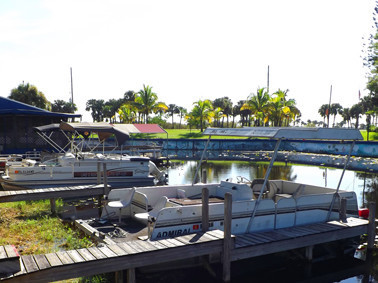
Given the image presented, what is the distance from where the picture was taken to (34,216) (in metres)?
13.6

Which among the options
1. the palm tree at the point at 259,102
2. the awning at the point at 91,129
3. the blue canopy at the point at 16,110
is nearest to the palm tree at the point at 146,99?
the palm tree at the point at 259,102

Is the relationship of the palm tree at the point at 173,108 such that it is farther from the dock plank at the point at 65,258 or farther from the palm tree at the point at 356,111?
the dock plank at the point at 65,258

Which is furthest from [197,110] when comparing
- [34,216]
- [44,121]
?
[34,216]

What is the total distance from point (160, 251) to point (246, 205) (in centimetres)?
332

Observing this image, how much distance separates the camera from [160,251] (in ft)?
25.1

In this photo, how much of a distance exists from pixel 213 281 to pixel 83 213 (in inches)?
303

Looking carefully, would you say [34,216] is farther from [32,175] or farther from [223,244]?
[223,244]

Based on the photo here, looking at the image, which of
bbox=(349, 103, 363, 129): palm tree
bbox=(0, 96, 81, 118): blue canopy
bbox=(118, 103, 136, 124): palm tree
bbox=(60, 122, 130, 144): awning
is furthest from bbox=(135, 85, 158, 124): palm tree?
bbox=(349, 103, 363, 129): palm tree

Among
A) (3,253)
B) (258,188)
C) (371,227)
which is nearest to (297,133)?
(258,188)

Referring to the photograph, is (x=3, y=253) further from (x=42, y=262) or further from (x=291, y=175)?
(x=291, y=175)

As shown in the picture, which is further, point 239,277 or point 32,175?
point 32,175

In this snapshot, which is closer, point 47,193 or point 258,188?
point 258,188

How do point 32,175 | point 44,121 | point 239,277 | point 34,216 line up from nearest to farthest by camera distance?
point 239,277 → point 34,216 → point 32,175 → point 44,121

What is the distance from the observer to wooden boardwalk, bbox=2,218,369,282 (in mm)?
6508
